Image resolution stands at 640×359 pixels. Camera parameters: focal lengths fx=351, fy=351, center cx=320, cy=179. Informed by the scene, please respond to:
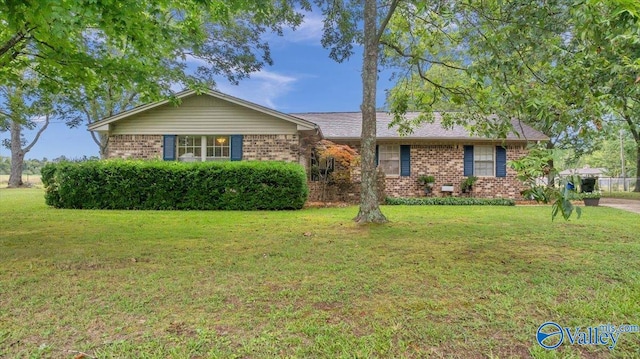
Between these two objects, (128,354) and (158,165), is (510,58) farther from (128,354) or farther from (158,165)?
(158,165)

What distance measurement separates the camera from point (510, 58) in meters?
5.75

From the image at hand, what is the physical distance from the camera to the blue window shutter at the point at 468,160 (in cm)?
1485

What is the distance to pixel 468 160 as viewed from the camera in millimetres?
14859

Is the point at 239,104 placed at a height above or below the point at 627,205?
above

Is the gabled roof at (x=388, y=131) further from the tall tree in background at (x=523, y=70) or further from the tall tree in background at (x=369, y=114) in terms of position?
the tall tree in background at (x=523, y=70)

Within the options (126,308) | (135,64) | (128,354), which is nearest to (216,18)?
(135,64)

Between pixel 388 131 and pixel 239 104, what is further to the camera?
pixel 388 131

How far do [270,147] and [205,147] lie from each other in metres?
2.53

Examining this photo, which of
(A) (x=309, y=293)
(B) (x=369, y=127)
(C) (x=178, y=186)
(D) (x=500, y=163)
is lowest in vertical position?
(A) (x=309, y=293)

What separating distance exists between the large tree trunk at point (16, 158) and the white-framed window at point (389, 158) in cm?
2601

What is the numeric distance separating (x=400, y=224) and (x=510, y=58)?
3694 mm

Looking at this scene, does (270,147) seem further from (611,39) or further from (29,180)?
(29,180)

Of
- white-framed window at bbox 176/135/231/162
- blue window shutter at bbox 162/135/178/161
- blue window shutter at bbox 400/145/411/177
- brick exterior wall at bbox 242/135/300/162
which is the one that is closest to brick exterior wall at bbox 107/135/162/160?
blue window shutter at bbox 162/135/178/161

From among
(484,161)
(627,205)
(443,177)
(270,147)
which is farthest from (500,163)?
(270,147)
